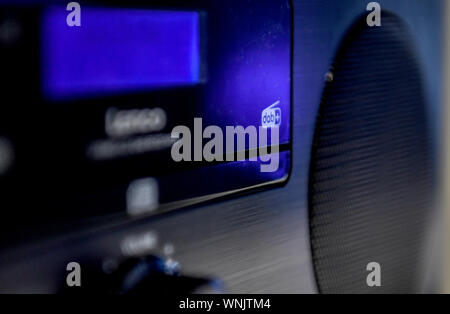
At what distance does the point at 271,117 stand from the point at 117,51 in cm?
13

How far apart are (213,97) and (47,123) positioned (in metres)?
0.11

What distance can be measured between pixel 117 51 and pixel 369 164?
0.25 m

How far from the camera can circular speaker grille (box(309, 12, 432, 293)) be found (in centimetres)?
48

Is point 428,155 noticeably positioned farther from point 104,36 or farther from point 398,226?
point 104,36

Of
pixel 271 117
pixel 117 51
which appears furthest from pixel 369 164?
pixel 117 51

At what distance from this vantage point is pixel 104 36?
1.05ft

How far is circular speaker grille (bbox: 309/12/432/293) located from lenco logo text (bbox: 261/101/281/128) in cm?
5

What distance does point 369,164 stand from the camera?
0.52m

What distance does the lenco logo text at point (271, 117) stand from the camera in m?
0.42

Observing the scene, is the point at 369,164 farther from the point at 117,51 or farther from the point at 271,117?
the point at 117,51

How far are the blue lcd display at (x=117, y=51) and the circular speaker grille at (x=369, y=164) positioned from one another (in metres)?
0.15

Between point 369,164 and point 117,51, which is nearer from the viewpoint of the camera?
point 117,51

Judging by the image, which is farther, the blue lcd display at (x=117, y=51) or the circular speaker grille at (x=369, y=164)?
the circular speaker grille at (x=369, y=164)
